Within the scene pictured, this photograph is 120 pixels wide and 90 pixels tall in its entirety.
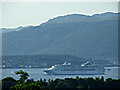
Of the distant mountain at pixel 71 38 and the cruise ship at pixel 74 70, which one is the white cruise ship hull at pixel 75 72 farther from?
the distant mountain at pixel 71 38

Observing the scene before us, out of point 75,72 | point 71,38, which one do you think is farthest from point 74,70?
point 71,38

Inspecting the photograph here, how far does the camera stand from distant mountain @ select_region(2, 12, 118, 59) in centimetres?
3653

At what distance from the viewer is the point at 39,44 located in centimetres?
3944

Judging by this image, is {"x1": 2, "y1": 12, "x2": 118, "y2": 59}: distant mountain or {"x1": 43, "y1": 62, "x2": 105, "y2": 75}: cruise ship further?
{"x1": 2, "y1": 12, "x2": 118, "y2": 59}: distant mountain

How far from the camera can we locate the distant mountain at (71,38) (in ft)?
120

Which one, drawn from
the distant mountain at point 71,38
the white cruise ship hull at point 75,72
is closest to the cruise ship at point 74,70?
the white cruise ship hull at point 75,72

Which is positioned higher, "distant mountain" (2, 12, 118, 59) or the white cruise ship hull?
"distant mountain" (2, 12, 118, 59)

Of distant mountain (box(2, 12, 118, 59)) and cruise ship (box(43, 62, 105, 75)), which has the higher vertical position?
distant mountain (box(2, 12, 118, 59))

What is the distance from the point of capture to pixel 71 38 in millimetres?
40844

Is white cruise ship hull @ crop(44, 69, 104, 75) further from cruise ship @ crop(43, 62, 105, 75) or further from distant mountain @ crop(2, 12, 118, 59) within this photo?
distant mountain @ crop(2, 12, 118, 59)

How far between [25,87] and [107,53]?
104 feet

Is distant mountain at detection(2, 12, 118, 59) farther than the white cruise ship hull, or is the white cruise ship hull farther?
distant mountain at detection(2, 12, 118, 59)

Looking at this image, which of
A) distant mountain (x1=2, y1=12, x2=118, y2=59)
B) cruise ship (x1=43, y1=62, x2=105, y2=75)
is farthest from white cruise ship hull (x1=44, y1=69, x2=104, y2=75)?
distant mountain (x1=2, y1=12, x2=118, y2=59)

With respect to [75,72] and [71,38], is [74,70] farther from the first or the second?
[71,38]
